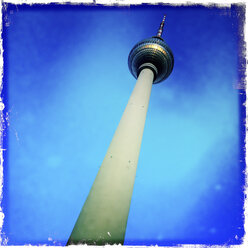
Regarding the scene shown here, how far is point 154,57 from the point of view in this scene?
102 feet

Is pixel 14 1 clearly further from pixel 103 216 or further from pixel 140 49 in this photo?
pixel 140 49

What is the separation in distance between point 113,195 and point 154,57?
2513 centimetres

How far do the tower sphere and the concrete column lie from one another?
17.7 metres

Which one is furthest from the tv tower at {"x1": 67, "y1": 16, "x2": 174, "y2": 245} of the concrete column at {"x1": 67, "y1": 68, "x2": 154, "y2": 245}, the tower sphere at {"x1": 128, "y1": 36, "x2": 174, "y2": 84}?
the tower sphere at {"x1": 128, "y1": 36, "x2": 174, "y2": 84}

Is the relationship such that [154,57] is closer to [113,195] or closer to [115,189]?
[115,189]

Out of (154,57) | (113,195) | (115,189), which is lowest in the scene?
(113,195)

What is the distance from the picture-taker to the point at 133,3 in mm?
12742

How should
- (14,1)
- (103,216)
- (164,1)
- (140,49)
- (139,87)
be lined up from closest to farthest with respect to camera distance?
(103,216), (14,1), (164,1), (139,87), (140,49)

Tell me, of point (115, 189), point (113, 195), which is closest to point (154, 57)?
point (115, 189)

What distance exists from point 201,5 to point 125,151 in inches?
379

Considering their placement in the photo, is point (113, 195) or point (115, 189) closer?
point (113, 195)

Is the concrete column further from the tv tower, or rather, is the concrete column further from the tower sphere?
the tower sphere

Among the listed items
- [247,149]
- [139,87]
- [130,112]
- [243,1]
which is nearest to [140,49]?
[139,87]

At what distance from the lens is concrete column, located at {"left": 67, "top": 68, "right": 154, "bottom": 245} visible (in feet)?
27.6
